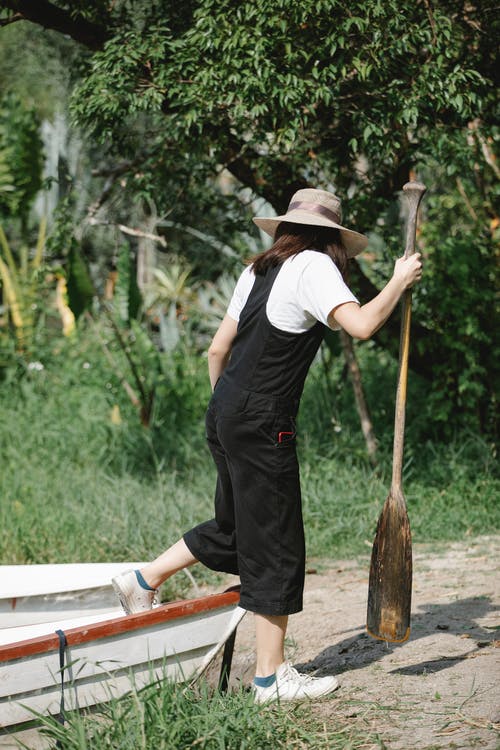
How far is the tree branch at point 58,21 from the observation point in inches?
234

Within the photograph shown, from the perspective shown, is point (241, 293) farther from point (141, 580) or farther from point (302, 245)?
point (141, 580)

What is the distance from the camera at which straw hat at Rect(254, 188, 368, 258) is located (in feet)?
11.1

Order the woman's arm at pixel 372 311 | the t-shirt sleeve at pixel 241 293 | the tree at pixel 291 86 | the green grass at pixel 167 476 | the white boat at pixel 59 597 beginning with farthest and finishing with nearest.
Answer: the green grass at pixel 167 476, the tree at pixel 291 86, the white boat at pixel 59 597, the t-shirt sleeve at pixel 241 293, the woman's arm at pixel 372 311

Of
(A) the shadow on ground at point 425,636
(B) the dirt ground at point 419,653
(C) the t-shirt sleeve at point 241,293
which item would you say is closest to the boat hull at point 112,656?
(B) the dirt ground at point 419,653

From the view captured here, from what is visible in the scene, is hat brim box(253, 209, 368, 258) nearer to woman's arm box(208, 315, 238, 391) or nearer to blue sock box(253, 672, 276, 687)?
woman's arm box(208, 315, 238, 391)

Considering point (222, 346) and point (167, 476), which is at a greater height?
point (222, 346)

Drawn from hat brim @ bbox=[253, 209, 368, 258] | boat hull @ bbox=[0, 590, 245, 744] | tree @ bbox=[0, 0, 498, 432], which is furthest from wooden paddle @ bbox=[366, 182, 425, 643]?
tree @ bbox=[0, 0, 498, 432]

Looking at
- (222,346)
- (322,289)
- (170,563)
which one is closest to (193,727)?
(170,563)

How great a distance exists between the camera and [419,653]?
4.14 m

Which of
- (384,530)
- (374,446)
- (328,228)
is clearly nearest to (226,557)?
(384,530)

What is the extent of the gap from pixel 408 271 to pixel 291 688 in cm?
164

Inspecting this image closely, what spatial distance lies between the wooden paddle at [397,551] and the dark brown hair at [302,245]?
0.94 ft

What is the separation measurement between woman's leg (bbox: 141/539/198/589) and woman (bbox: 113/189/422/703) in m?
0.27

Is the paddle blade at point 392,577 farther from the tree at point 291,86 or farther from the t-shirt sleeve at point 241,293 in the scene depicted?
the tree at point 291,86
